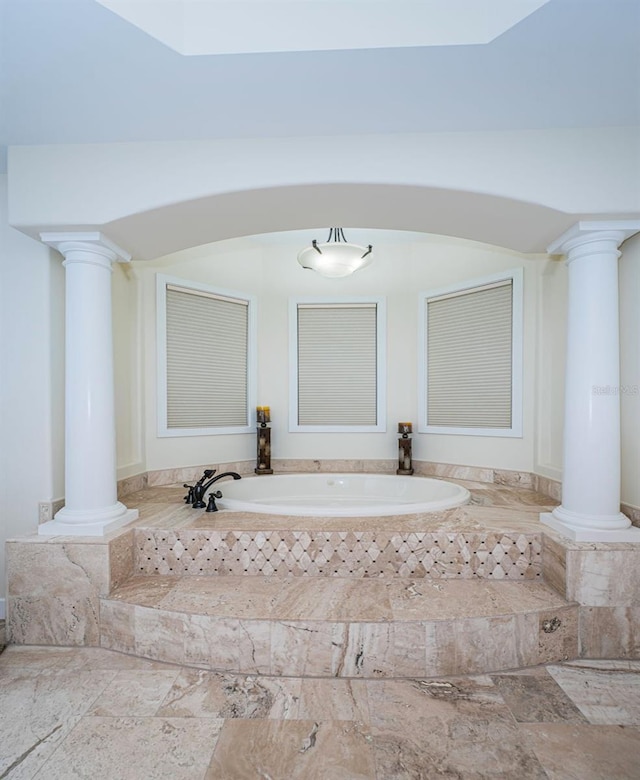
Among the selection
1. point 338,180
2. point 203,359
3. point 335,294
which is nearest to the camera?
point 338,180

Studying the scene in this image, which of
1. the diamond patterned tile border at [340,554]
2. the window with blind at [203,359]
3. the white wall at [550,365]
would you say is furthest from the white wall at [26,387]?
the white wall at [550,365]

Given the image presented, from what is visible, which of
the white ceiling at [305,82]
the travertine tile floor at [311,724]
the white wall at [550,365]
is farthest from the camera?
the white wall at [550,365]

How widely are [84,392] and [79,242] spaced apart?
0.77 m

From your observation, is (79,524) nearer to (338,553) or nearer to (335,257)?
(338,553)

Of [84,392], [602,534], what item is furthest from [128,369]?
[602,534]

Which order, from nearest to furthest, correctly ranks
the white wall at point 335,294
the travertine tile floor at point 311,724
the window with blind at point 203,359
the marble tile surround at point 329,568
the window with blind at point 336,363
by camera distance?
the travertine tile floor at point 311,724
the marble tile surround at point 329,568
the window with blind at point 203,359
the white wall at point 335,294
the window with blind at point 336,363

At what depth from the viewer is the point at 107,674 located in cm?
188

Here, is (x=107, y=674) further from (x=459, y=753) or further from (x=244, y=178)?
(x=244, y=178)

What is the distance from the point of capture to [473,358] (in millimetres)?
3635

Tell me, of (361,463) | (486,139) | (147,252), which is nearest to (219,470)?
(361,463)

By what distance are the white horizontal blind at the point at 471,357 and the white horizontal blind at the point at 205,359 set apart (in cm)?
173

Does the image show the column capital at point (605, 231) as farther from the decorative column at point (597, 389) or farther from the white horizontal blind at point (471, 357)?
the white horizontal blind at point (471, 357)

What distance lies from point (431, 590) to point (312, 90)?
90.3 inches

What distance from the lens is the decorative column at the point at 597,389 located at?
2074mm
